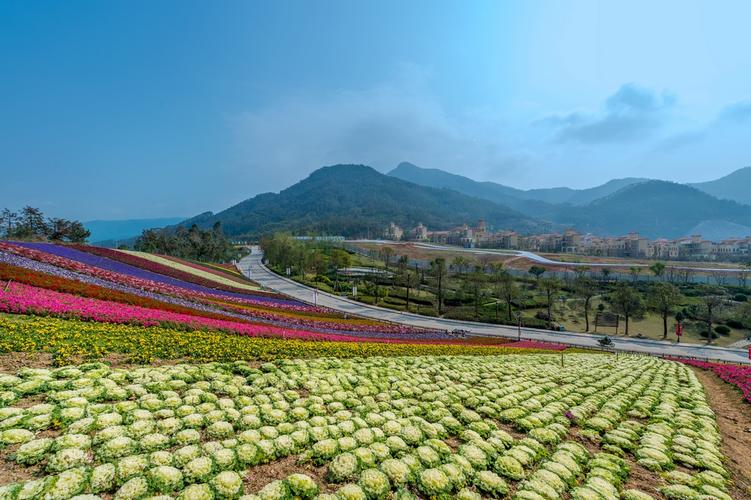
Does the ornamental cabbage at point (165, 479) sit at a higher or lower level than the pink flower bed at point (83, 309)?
lower

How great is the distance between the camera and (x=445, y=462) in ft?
23.6

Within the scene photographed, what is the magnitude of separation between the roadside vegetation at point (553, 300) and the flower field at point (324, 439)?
93.2 ft

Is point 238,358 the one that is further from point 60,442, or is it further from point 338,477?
A: point 338,477

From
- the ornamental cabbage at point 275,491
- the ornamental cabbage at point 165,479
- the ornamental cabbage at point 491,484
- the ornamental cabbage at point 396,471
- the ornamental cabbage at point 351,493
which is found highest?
the ornamental cabbage at point 165,479

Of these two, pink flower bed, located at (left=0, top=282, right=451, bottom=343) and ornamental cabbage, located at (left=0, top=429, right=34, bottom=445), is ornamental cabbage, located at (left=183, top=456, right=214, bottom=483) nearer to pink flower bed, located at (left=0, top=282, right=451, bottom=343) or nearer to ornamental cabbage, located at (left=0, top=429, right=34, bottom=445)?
ornamental cabbage, located at (left=0, top=429, right=34, bottom=445)

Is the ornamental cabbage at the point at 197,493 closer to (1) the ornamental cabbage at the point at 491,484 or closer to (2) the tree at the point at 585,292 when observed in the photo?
(1) the ornamental cabbage at the point at 491,484

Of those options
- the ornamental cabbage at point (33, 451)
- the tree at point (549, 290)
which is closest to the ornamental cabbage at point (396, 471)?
the ornamental cabbage at point (33, 451)

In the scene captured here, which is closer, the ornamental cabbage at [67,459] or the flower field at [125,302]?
the ornamental cabbage at [67,459]

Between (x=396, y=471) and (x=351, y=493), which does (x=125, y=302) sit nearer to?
(x=351, y=493)

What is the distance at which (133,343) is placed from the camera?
12.2m

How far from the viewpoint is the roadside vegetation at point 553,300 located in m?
46.8

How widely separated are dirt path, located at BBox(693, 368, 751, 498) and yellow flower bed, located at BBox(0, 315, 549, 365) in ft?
42.6

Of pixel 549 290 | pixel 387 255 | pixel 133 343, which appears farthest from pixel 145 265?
pixel 549 290

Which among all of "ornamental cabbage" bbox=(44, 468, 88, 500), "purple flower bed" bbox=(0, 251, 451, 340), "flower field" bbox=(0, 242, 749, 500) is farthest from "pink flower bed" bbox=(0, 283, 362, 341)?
"ornamental cabbage" bbox=(44, 468, 88, 500)
